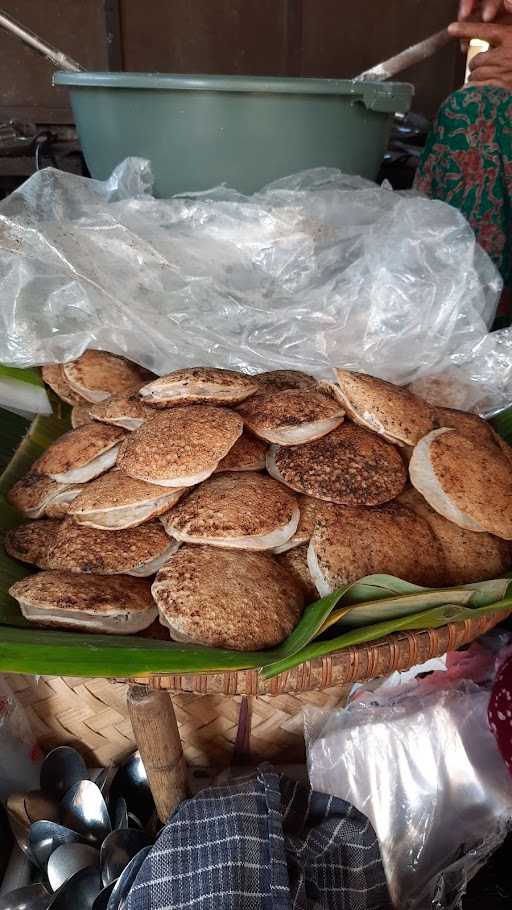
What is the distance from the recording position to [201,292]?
170cm

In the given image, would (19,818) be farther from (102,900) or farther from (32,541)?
(32,541)

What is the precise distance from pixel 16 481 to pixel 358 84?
1.29m

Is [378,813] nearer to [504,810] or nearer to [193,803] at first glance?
[504,810]

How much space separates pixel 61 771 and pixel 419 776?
838 millimetres

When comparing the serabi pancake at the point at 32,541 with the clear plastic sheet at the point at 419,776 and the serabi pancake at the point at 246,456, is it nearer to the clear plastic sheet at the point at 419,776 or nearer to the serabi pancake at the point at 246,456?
the serabi pancake at the point at 246,456

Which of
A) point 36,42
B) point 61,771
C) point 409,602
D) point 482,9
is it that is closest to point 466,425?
point 409,602

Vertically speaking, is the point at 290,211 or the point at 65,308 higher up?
the point at 290,211

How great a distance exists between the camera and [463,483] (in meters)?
1.22

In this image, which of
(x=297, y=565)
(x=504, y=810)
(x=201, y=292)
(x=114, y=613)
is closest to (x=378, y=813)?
(x=504, y=810)

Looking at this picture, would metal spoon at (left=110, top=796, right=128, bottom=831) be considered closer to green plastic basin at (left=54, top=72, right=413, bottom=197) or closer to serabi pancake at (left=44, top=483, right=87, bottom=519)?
serabi pancake at (left=44, top=483, right=87, bottom=519)

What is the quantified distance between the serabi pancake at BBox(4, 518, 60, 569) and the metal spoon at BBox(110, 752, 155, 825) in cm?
67

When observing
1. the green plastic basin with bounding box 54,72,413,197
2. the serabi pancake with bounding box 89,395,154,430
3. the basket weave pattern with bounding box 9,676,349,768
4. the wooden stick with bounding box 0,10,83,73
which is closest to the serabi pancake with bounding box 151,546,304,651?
the serabi pancake with bounding box 89,395,154,430

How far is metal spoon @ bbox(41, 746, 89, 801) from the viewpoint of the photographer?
5.30 ft

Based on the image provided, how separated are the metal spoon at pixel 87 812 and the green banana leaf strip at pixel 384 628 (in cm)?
90
